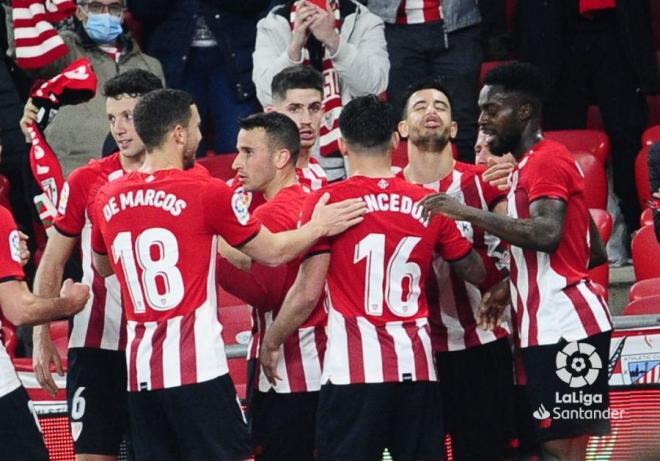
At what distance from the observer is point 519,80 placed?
7.55 m

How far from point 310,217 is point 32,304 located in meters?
1.19

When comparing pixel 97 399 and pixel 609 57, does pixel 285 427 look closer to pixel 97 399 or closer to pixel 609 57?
pixel 97 399

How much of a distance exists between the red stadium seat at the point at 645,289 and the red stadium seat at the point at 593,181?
4.50ft

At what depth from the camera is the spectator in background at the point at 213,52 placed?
10602 mm

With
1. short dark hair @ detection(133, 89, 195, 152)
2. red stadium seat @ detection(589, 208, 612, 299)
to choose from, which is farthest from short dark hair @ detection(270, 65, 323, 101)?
red stadium seat @ detection(589, 208, 612, 299)

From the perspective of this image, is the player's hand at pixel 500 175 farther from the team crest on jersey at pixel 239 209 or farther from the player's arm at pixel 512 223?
the team crest on jersey at pixel 239 209

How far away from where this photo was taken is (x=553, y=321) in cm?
722

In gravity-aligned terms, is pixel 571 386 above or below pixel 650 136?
below

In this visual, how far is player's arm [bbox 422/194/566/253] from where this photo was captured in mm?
7062

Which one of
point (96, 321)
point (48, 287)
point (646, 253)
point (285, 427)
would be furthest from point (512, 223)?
point (646, 253)

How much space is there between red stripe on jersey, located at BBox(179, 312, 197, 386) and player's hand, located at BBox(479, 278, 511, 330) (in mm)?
1302

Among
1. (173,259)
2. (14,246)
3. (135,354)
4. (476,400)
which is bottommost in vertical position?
(476,400)

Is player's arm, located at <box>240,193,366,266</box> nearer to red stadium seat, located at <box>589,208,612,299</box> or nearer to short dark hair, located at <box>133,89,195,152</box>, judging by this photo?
short dark hair, located at <box>133,89,195,152</box>

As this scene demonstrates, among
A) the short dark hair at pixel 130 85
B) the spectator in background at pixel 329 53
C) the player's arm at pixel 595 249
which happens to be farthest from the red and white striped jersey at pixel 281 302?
the spectator in background at pixel 329 53
